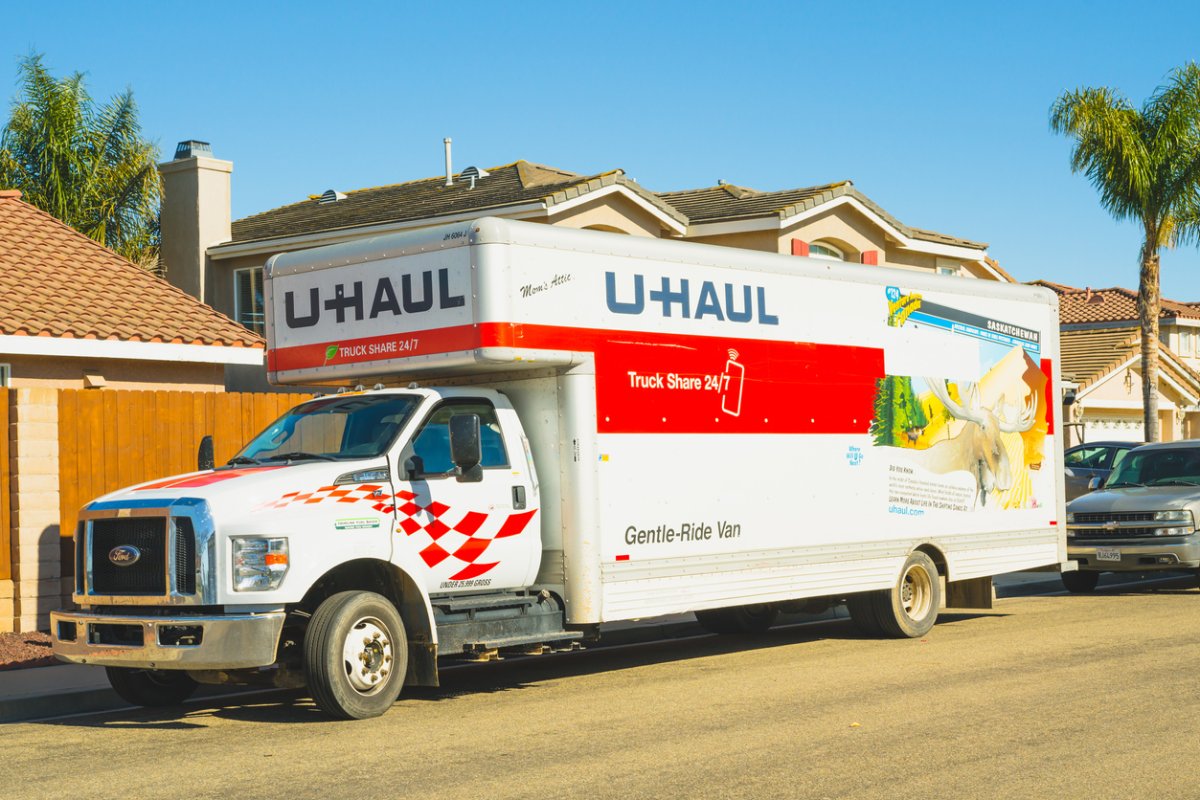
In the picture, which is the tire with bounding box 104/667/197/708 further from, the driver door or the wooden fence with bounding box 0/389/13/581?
the wooden fence with bounding box 0/389/13/581

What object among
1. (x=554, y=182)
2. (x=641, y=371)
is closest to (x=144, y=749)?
(x=641, y=371)

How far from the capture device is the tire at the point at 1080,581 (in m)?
18.9

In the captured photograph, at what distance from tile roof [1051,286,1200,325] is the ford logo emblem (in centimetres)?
4459

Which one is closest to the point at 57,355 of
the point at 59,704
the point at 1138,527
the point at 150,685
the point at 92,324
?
the point at 92,324

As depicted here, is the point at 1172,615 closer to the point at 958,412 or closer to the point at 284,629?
the point at 958,412

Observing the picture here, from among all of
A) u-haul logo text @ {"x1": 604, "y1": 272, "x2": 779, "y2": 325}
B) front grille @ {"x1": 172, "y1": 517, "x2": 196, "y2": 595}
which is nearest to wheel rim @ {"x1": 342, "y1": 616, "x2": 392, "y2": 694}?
front grille @ {"x1": 172, "y1": 517, "x2": 196, "y2": 595}

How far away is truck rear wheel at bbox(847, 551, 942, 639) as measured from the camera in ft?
45.9

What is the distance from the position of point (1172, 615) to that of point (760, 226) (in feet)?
45.5

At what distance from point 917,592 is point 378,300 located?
6068 mm

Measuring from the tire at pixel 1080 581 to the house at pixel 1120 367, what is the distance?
19.0 metres

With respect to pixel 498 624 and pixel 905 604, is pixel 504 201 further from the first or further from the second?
pixel 498 624

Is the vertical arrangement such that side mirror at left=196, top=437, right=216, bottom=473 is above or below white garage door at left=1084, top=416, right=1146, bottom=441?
below

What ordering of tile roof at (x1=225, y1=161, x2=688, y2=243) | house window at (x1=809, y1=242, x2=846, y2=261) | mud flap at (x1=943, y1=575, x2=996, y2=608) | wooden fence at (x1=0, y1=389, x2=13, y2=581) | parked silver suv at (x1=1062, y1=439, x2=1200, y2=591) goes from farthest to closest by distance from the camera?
house window at (x1=809, y1=242, x2=846, y2=261) → tile roof at (x1=225, y1=161, x2=688, y2=243) → parked silver suv at (x1=1062, y1=439, x2=1200, y2=591) → mud flap at (x1=943, y1=575, x2=996, y2=608) → wooden fence at (x1=0, y1=389, x2=13, y2=581)

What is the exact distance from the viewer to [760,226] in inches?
1102
